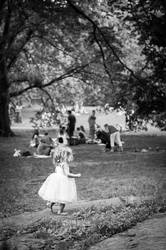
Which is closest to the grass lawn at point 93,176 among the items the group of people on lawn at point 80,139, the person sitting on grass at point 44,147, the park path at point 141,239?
the group of people on lawn at point 80,139

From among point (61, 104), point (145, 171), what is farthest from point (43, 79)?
point (145, 171)

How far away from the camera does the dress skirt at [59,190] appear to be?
10.5 meters

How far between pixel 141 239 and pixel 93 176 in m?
9.29

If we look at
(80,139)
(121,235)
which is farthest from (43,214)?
(80,139)

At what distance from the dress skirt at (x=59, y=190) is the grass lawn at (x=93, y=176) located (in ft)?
3.32

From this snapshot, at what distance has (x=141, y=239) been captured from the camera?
290 inches

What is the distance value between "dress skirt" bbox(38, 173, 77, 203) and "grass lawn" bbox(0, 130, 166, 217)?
101cm

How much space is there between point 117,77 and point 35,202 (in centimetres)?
599

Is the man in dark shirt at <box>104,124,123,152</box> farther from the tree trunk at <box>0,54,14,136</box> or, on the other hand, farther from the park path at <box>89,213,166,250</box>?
the park path at <box>89,213,166,250</box>

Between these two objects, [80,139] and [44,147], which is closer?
[44,147]

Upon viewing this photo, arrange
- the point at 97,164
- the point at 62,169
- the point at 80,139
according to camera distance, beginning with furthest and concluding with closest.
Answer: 1. the point at 80,139
2. the point at 97,164
3. the point at 62,169

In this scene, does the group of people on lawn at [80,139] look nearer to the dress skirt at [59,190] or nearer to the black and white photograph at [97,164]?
the black and white photograph at [97,164]

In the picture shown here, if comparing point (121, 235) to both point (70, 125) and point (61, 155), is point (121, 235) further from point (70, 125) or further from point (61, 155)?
point (70, 125)

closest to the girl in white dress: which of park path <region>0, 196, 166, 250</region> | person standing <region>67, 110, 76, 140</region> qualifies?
park path <region>0, 196, 166, 250</region>
